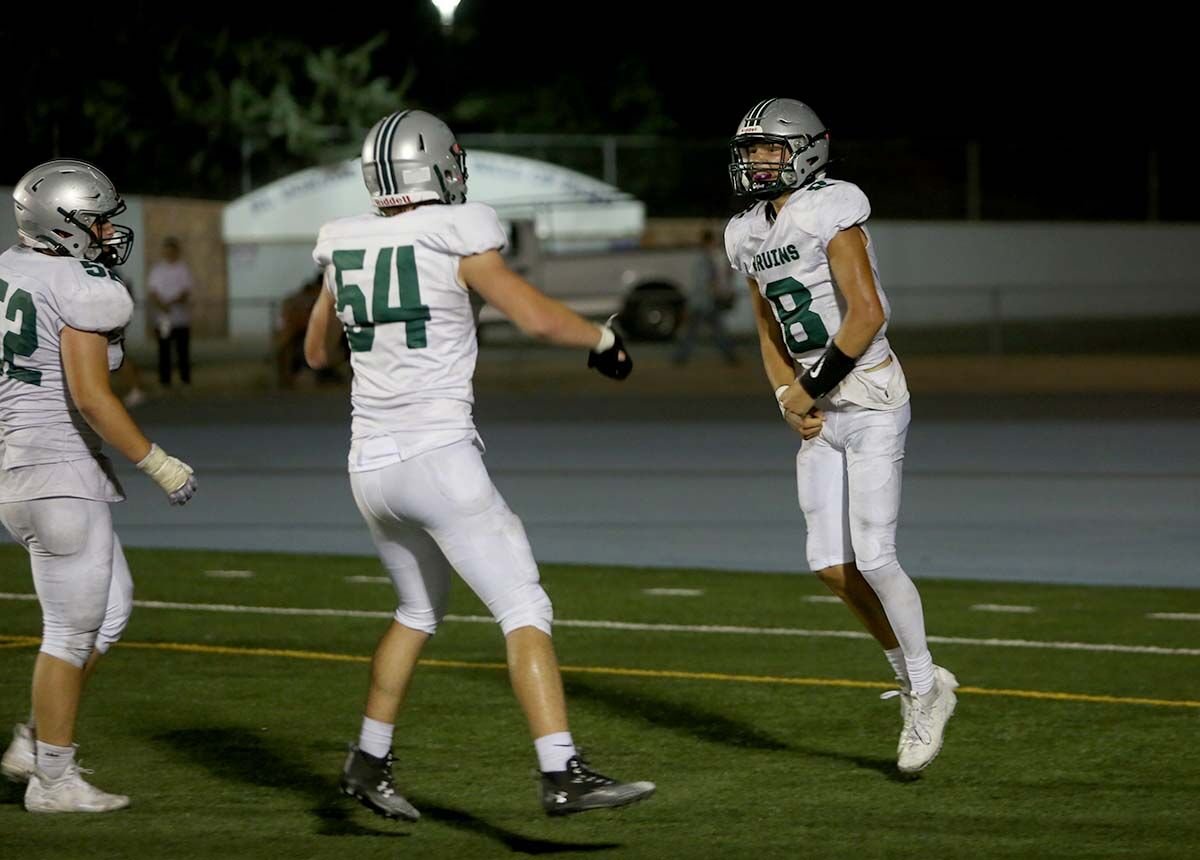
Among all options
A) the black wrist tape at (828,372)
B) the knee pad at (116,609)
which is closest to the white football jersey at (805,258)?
the black wrist tape at (828,372)

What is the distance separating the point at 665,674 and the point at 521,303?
2.95 metres

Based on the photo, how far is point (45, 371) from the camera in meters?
5.41

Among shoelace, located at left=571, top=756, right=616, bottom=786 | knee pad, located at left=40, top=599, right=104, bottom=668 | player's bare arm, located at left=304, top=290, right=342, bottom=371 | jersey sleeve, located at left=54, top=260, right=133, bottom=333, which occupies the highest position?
jersey sleeve, located at left=54, top=260, right=133, bottom=333

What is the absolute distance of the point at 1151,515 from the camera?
11789 mm

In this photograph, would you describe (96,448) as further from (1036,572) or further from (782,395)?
(1036,572)

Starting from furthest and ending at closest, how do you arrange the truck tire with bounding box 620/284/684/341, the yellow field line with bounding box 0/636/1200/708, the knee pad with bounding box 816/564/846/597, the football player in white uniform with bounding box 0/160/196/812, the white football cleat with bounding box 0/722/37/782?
the truck tire with bounding box 620/284/684/341
the yellow field line with bounding box 0/636/1200/708
the knee pad with bounding box 816/564/846/597
the white football cleat with bounding box 0/722/37/782
the football player in white uniform with bounding box 0/160/196/812

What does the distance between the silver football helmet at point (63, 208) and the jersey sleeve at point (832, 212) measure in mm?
2035

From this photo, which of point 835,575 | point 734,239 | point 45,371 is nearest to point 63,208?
point 45,371

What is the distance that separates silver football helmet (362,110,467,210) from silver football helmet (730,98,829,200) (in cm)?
121

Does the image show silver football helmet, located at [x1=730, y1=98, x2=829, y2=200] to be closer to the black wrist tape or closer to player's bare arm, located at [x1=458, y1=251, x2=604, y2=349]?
the black wrist tape

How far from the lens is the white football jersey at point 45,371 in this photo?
530 cm

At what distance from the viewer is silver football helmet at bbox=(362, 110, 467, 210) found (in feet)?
16.4

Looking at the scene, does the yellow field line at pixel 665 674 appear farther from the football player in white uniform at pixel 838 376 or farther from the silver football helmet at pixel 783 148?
the silver football helmet at pixel 783 148

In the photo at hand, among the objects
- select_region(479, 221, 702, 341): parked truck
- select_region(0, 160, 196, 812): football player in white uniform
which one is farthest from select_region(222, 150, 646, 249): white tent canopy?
select_region(0, 160, 196, 812): football player in white uniform
